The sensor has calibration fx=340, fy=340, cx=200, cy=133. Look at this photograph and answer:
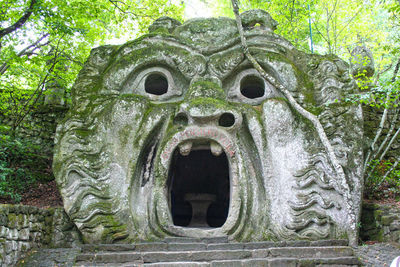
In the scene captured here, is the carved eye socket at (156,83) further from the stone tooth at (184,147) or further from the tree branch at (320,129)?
the tree branch at (320,129)

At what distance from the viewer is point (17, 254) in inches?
190

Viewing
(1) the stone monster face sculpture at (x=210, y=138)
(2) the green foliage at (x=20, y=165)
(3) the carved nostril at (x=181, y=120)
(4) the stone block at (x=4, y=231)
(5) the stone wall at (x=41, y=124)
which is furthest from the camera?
(5) the stone wall at (x=41, y=124)

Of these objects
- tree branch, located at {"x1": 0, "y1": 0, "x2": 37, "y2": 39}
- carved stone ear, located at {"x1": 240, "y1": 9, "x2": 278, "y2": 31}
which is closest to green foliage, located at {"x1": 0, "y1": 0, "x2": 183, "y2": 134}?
tree branch, located at {"x1": 0, "y1": 0, "x2": 37, "y2": 39}

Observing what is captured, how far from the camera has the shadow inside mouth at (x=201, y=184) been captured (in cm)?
823

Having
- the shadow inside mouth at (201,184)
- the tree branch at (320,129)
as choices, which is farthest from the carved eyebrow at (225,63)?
the shadow inside mouth at (201,184)

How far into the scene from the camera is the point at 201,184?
8641 millimetres

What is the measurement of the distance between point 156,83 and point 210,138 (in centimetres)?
202

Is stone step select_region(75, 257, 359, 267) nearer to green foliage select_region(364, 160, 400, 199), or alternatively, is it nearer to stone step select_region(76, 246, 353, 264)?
stone step select_region(76, 246, 353, 264)

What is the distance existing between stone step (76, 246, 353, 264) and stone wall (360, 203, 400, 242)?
52.6 inches

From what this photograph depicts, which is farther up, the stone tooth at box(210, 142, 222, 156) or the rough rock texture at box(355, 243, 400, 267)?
the stone tooth at box(210, 142, 222, 156)

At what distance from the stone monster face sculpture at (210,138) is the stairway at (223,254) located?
49cm

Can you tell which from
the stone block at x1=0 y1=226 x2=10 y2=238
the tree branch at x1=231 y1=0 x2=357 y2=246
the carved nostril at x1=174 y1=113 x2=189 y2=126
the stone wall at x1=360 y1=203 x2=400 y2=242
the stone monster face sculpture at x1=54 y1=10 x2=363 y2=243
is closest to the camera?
the stone block at x1=0 y1=226 x2=10 y2=238

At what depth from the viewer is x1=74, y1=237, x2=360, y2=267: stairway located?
4191 mm

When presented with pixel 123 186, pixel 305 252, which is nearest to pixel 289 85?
pixel 305 252
